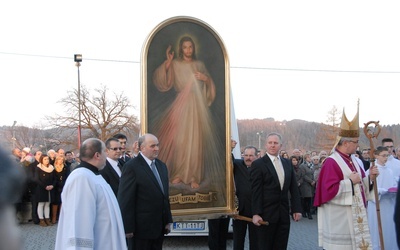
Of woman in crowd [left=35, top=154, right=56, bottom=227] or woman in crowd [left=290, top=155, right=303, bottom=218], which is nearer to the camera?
woman in crowd [left=35, top=154, right=56, bottom=227]

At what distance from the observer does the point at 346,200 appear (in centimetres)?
707

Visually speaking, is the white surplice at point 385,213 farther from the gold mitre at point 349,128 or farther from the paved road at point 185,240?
the gold mitre at point 349,128

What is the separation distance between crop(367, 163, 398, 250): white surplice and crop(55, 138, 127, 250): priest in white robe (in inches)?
217

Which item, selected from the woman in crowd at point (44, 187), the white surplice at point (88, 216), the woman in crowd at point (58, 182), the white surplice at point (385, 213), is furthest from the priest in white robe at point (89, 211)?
the woman in crowd at point (58, 182)

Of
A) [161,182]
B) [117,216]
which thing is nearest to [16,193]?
[117,216]

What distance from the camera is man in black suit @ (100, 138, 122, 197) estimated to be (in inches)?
291

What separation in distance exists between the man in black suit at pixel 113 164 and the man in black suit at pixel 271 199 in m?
1.93

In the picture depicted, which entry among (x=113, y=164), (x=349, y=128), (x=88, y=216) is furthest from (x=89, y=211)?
(x=349, y=128)

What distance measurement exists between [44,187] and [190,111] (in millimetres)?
8376

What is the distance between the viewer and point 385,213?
9.16 meters

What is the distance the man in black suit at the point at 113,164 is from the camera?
740 cm

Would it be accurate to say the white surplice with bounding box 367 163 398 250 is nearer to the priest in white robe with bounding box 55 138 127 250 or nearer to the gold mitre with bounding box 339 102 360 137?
the gold mitre with bounding box 339 102 360 137

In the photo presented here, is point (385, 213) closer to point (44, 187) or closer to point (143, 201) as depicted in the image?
point (143, 201)

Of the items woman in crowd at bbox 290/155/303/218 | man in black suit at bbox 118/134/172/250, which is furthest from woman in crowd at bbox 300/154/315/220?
man in black suit at bbox 118/134/172/250
